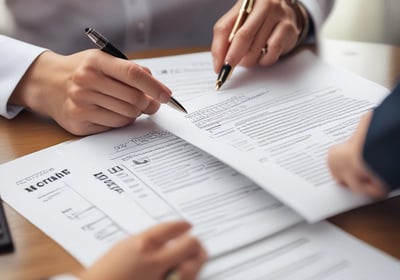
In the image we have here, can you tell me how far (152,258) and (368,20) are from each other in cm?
160

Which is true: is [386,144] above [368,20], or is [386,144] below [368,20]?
above

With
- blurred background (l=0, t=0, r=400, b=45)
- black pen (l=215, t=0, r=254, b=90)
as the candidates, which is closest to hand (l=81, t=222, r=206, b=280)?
black pen (l=215, t=0, r=254, b=90)

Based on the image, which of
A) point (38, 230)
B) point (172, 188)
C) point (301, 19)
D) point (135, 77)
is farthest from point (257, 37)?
point (38, 230)

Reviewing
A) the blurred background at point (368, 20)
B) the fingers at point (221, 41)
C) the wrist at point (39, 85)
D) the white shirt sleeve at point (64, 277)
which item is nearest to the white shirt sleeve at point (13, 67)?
the wrist at point (39, 85)

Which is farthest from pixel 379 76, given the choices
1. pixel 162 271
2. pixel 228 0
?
pixel 162 271

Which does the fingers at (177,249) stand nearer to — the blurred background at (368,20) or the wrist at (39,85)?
the wrist at (39,85)

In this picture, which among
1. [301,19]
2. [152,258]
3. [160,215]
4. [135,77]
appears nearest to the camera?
[152,258]

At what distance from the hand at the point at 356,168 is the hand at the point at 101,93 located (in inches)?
9.4

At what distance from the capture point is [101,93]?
0.78 m

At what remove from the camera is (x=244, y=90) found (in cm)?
86

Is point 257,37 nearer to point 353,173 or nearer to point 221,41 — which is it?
point 221,41

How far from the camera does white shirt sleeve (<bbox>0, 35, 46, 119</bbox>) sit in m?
0.87

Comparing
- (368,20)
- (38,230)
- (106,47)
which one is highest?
(106,47)

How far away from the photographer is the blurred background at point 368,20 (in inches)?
75.4
